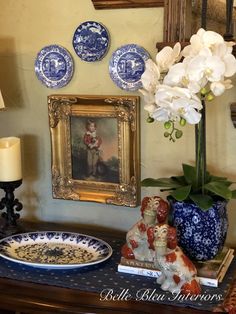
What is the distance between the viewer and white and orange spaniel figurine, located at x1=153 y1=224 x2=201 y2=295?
3.46 feet

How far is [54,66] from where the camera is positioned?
4.64 ft

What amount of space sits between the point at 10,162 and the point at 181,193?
0.48 m

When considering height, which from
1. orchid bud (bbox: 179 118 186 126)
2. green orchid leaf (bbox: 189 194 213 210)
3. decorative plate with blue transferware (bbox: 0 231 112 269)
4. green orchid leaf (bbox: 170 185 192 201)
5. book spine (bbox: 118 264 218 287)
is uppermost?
orchid bud (bbox: 179 118 186 126)

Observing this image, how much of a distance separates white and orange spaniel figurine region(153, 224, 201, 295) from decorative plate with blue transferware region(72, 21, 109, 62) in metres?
0.52

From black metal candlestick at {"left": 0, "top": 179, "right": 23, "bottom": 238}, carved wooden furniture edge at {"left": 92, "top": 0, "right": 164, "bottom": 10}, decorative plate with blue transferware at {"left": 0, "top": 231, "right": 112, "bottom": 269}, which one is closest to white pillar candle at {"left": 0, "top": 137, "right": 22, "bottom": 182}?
black metal candlestick at {"left": 0, "top": 179, "right": 23, "bottom": 238}

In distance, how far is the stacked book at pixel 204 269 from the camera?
1.10 m

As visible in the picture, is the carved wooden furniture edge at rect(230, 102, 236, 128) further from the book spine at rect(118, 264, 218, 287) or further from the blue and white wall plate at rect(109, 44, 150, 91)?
the book spine at rect(118, 264, 218, 287)

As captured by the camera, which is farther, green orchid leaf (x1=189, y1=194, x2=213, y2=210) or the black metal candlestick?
the black metal candlestick

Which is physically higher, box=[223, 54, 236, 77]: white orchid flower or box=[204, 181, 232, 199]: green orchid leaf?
box=[223, 54, 236, 77]: white orchid flower

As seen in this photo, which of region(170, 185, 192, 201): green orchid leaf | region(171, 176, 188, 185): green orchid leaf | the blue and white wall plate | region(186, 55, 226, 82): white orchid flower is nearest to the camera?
region(186, 55, 226, 82): white orchid flower

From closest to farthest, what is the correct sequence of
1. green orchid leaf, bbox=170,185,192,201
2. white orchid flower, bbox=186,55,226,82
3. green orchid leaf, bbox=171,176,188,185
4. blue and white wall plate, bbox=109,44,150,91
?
white orchid flower, bbox=186,55,226,82 < green orchid leaf, bbox=170,185,192,201 < green orchid leaf, bbox=171,176,188,185 < blue and white wall plate, bbox=109,44,150,91

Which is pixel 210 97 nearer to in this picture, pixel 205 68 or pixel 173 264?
pixel 205 68

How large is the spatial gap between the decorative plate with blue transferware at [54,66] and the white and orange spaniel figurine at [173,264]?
54 centimetres

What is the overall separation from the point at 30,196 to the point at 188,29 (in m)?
0.67
